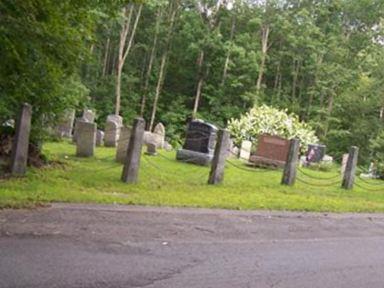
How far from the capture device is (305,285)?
6820 millimetres

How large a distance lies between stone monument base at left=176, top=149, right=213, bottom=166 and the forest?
70.1 feet

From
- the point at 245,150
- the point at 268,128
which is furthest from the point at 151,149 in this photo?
the point at 268,128

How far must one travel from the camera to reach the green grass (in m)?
10.8

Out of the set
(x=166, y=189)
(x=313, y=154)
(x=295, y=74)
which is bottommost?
(x=166, y=189)

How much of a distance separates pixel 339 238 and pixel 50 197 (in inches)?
195

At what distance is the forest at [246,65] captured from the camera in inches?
1737

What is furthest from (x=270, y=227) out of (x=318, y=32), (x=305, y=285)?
(x=318, y=32)

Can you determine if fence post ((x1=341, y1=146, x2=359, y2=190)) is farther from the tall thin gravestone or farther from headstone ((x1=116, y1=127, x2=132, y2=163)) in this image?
the tall thin gravestone

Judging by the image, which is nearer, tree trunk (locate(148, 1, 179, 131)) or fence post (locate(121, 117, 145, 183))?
fence post (locate(121, 117, 145, 183))

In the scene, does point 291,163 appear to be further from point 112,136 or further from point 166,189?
point 112,136

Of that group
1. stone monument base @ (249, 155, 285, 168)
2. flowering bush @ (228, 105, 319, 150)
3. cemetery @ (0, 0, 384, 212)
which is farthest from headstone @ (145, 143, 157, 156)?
flowering bush @ (228, 105, 319, 150)

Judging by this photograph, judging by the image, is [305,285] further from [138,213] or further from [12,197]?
[12,197]

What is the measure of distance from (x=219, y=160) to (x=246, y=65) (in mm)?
32424

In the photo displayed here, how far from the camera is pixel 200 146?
19.7m
